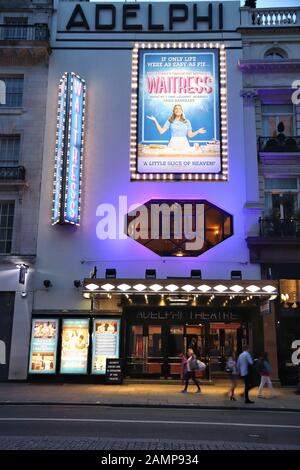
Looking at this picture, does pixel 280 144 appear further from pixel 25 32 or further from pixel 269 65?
pixel 25 32

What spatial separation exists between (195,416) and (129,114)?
1526 centimetres

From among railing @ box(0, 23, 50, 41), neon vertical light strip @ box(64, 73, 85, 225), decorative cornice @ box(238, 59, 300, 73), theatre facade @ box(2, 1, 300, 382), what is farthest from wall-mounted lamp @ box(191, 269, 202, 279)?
railing @ box(0, 23, 50, 41)

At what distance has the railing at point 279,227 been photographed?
70.7 feet

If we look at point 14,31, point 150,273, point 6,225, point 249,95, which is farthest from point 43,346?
point 14,31

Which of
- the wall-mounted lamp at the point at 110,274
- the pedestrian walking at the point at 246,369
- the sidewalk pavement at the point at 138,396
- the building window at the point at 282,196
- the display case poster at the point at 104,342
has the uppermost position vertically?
the building window at the point at 282,196

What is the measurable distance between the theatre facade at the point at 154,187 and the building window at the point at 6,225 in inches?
61.8

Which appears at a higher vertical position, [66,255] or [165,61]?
[165,61]

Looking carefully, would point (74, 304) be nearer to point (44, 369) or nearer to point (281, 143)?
point (44, 369)

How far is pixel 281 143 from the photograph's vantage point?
22.6 meters

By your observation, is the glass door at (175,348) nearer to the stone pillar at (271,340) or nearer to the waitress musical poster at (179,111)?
the stone pillar at (271,340)

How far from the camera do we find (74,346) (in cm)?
2109

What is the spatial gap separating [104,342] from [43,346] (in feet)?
8.75

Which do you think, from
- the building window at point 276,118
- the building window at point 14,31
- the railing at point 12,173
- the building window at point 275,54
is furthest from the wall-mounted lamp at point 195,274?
the building window at point 14,31
